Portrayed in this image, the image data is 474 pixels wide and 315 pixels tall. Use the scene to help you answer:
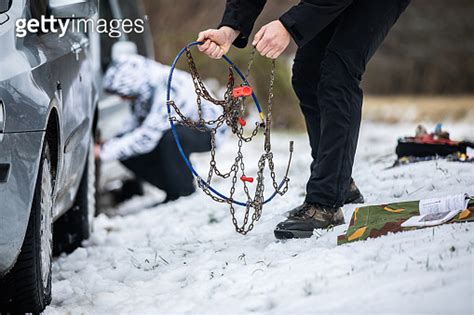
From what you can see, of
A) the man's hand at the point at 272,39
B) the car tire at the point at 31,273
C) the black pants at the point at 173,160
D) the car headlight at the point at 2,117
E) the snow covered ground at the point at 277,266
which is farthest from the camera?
the black pants at the point at 173,160

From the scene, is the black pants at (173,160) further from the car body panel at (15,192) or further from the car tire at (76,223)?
the car body panel at (15,192)

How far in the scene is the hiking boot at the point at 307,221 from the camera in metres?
3.85

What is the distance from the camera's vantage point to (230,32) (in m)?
3.88

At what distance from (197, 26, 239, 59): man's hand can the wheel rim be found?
91 cm

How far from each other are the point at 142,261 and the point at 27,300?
1.07 m

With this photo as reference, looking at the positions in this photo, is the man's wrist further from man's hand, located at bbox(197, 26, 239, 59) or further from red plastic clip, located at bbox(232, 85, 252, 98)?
red plastic clip, located at bbox(232, 85, 252, 98)

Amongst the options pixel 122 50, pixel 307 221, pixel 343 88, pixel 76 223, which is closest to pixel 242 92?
pixel 343 88

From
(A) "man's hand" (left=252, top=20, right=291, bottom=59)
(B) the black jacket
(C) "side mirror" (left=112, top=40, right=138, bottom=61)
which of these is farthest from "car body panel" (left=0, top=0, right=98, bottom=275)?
(C) "side mirror" (left=112, top=40, right=138, bottom=61)

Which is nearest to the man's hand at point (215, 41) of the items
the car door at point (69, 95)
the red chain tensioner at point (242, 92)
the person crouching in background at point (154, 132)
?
the red chain tensioner at point (242, 92)

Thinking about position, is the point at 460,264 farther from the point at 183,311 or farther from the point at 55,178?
the point at 55,178

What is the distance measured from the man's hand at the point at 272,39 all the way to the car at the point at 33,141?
0.85 meters

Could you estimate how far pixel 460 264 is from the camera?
288 cm

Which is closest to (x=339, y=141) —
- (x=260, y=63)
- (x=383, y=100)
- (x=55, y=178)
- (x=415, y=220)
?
(x=415, y=220)

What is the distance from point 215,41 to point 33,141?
3.56 ft
